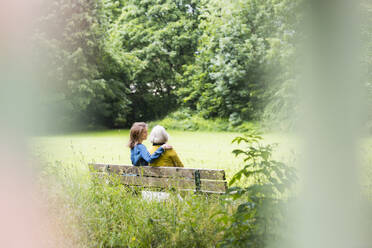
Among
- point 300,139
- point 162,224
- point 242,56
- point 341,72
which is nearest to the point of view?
point 341,72

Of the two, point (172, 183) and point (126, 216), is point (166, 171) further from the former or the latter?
point (126, 216)

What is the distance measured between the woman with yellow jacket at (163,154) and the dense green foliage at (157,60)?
101cm

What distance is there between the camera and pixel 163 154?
2.61 metres

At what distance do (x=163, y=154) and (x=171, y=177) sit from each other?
1.19ft

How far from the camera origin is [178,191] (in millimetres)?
2207

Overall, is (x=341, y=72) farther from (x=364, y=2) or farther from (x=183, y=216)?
(x=183, y=216)

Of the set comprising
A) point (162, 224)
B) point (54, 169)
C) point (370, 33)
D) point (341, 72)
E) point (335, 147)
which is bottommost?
point (162, 224)

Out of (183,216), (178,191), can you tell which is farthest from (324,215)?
(178,191)

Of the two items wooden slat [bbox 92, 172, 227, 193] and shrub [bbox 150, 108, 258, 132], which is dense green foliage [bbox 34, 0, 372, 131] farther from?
wooden slat [bbox 92, 172, 227, 193]

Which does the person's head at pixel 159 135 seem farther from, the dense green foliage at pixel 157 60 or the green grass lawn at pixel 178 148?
the dense green foliage at pixel 157 60

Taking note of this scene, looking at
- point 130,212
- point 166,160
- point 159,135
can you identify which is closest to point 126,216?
point 130,212

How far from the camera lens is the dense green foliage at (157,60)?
11.1ft

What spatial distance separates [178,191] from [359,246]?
1.14 m

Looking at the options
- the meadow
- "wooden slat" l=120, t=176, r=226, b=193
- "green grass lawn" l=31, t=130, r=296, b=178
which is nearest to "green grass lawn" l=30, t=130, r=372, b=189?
"green grass lawn" l=31, t=130, r=296, b=178
